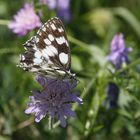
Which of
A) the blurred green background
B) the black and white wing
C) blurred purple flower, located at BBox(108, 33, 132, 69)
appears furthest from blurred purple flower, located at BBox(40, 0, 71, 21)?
the black and white wing

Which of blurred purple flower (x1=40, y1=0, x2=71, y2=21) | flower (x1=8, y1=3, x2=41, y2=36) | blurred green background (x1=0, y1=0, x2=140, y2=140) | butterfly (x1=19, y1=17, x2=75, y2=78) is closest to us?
butterfly (x1=19, y1=17, x2=75, y2=78)

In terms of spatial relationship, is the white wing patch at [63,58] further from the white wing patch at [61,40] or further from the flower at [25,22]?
the flower at [25,22]

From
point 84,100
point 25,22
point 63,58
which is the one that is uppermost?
point 25,22

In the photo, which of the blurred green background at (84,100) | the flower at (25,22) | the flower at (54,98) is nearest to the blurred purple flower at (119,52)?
the blurred green background at (84,100)

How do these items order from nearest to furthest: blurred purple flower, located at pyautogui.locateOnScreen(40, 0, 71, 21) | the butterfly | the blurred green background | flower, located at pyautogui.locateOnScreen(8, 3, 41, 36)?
the butterfly, the blurred green background, flower, located at pyautogui.locateOnScreen(8, 3, 41, 36), blurred purple flower, located at pyautogui.locateOnScreen(40, 0, 71, 21)

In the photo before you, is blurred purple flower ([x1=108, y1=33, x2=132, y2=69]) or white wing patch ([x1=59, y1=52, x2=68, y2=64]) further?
blurred purple flower ([x1=108, y1=33, x2=132, y2=69])

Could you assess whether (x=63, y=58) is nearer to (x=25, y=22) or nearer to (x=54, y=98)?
(x=54, y=98)

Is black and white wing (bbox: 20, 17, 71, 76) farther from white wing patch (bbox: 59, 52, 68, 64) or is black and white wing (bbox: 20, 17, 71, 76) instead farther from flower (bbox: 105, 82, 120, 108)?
flower (bbox: 105, 82, 120, 108)

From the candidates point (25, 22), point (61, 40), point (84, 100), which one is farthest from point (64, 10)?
point (61, 40)
